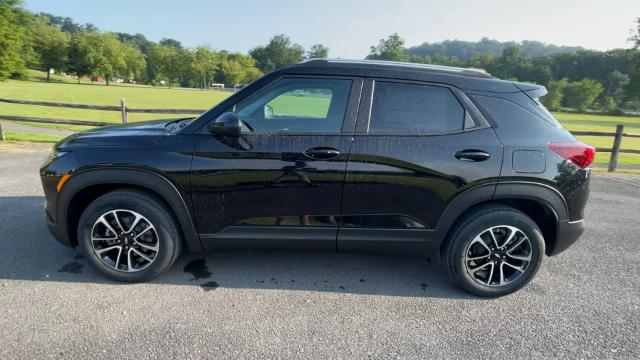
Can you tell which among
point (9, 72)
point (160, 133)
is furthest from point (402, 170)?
point (9, 72)

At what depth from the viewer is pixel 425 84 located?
273cm

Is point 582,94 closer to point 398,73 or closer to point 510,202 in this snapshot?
point 510,202

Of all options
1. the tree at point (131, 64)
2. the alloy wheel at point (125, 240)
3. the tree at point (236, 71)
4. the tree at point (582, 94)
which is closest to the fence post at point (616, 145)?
the alloy wheel at point (125, 240)

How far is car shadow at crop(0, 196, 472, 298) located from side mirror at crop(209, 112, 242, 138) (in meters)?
1.27

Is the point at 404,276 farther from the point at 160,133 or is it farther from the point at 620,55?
the point at 620,55

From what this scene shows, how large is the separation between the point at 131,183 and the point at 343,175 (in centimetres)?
163

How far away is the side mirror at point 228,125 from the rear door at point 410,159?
2.81ft

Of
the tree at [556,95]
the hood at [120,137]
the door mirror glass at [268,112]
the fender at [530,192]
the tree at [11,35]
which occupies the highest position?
the tree at [556,95]

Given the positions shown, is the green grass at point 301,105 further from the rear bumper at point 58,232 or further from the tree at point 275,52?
the tree at point 275,52

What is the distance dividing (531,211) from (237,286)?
253 cm

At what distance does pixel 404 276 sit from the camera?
3.19 meters

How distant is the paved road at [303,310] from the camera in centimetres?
224

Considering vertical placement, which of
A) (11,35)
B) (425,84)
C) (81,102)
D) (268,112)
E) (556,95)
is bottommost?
(81,102)

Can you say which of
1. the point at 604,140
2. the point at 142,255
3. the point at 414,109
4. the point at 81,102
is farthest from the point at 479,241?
the point at 81,102
